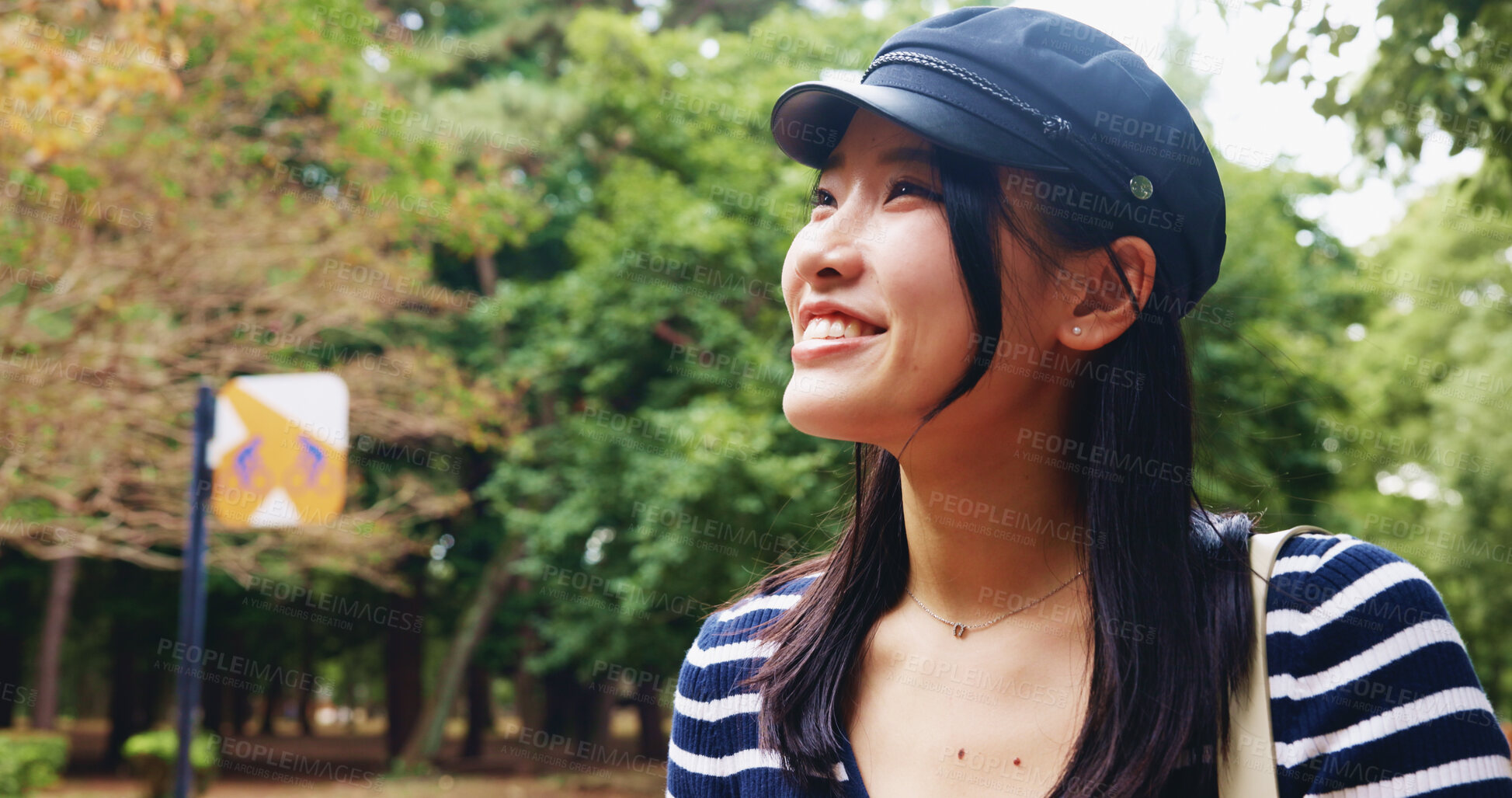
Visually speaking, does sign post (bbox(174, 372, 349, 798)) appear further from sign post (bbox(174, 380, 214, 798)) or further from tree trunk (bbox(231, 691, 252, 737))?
tree trunk (bbox(231, 691, 252, 737))

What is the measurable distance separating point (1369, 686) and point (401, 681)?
19691mm

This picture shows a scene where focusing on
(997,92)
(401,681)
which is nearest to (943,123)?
(997,92)

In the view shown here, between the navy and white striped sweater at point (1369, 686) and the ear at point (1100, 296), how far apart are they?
32 centimetres

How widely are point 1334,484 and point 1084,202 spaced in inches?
537

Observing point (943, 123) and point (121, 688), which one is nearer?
point (943, 123)

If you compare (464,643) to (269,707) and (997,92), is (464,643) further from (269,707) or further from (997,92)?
(997,92)

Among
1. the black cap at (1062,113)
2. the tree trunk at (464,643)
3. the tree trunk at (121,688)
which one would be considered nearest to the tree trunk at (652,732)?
the tree trunk at (464,643)

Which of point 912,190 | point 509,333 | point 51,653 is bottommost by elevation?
point 912,190

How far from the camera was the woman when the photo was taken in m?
1.20

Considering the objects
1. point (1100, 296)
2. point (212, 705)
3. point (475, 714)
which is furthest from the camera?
point (212, 705)

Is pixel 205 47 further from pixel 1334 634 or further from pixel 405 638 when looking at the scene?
pixel 405 638

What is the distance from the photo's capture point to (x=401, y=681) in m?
19.2

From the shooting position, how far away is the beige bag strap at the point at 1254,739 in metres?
1.16

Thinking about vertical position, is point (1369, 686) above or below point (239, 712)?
below
